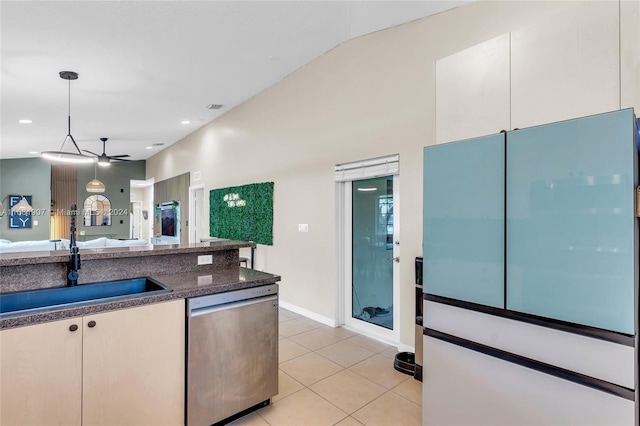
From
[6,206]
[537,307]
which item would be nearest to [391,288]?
[537,307]

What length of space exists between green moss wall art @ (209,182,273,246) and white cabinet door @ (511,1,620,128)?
12.3 ft

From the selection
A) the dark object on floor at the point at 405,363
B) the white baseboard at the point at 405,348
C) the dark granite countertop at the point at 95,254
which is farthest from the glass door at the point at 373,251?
the dark granite countertop at the point at 95,254

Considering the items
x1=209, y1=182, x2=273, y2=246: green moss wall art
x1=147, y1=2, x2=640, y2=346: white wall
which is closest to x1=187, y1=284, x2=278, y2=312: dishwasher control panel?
x1=147, y1=2, x2=640, y2=346: white wall

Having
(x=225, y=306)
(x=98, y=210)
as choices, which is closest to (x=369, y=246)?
(x=225, y=306)

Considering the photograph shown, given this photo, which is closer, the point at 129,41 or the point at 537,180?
the point at 537,180

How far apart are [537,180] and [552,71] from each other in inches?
34.9

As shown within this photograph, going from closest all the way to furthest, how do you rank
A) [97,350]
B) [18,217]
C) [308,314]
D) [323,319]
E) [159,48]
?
1. [97,350]
2. [159,48]
3. [323,319]
4. [308,314]
5. [18,217]

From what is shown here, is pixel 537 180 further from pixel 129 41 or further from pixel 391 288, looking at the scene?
pixel 129 41

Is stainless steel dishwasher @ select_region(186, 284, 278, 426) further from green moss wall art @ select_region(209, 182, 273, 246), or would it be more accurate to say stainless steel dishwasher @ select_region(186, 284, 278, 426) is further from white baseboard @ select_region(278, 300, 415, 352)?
green moss wall art @ select_region(209, 182, 273, 246)

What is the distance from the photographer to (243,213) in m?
5.86

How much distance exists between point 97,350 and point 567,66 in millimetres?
3091

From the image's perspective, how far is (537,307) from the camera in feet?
5.23

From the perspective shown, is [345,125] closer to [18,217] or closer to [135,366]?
[135,366]

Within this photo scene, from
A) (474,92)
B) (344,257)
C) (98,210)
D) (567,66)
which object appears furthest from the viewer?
(98,210)
